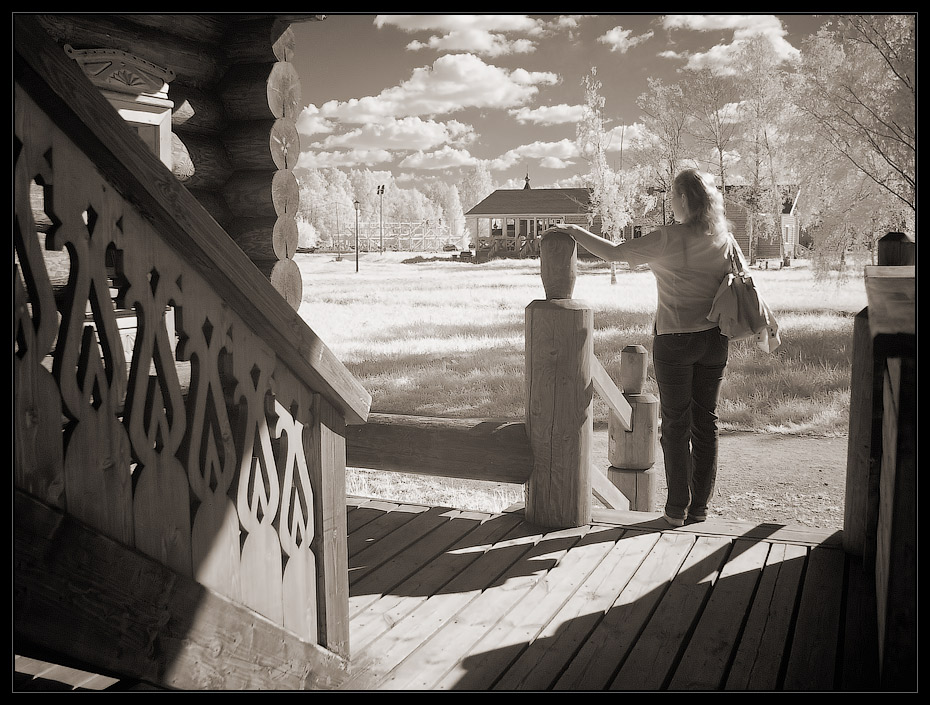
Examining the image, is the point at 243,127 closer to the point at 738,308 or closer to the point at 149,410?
the point at 738,308

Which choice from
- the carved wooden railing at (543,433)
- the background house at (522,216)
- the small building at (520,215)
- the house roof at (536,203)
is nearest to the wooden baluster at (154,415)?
the carved wooden railing at (543,433)

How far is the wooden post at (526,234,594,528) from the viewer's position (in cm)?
355

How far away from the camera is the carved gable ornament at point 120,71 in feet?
11.6

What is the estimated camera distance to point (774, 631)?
2662 millimetres

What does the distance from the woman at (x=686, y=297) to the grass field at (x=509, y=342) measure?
421 centimetres

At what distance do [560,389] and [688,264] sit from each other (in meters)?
0.75

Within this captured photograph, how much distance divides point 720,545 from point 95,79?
10.9 feet

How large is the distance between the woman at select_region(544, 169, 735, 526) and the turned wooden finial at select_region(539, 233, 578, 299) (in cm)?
5

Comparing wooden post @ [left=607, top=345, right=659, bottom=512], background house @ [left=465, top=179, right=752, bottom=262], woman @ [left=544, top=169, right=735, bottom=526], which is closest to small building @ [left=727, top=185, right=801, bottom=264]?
background house @ [left=465, top=179, right=752, bottom=262]

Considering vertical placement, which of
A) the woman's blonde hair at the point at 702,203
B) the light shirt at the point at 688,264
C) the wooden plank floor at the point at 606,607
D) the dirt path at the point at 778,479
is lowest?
the dirt path at the point at 778,479

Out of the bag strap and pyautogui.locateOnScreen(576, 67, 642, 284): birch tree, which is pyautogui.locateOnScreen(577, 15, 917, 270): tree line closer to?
pyautogui.locateOnScreen(576, 67, 642, 284): birch tree

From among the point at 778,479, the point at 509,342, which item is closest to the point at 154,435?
the point at 778,479

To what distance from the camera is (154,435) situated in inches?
71.0

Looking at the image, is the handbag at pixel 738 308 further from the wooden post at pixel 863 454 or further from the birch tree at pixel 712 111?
the birch tree at pixel 712 111
